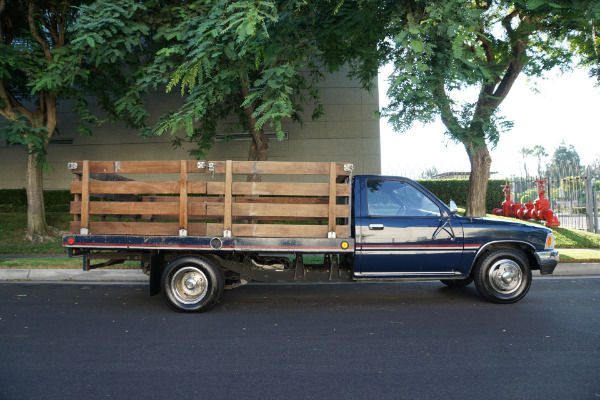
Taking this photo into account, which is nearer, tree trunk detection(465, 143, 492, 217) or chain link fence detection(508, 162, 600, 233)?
tree trunk detection(465, 143, 492, 217)

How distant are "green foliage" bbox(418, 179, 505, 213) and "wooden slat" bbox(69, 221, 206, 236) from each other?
49.3 feet

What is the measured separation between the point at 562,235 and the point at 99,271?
12.5 metres

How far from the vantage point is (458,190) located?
19.7 m

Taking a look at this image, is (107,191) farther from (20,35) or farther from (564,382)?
(20,35)

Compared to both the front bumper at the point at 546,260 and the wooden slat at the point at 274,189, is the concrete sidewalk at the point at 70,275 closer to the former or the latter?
the front bumper at the point at 546,260

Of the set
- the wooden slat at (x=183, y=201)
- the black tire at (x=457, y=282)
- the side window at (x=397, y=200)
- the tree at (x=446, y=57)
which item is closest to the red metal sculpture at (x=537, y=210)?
the tree at (x=446, y=57)

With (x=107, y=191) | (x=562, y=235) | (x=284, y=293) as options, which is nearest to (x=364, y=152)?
(x=562, y=235)

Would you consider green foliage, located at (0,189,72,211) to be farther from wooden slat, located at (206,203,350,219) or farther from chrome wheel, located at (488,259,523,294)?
chrome wheel, located at (488,259,523,294)

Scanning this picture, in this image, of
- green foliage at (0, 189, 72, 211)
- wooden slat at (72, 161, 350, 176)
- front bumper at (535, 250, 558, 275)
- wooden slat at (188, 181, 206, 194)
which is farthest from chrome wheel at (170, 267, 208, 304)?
green foliage at (0, 189, 72, 211)

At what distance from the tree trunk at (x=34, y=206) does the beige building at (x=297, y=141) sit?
4.18 meters

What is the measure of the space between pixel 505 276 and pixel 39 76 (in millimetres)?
10957

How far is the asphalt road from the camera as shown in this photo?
3.53 metres

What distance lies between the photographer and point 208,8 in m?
8.87

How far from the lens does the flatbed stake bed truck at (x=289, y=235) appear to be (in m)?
5.93
